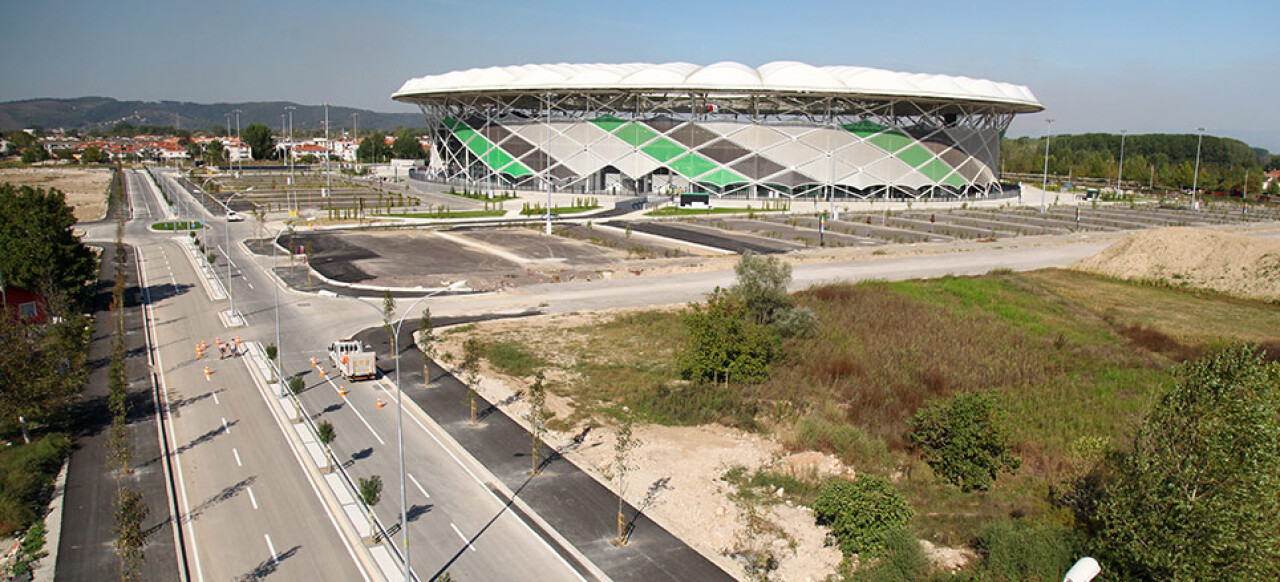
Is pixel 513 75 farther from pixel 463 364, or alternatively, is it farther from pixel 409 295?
pixel 463 364

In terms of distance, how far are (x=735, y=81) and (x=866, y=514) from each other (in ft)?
205

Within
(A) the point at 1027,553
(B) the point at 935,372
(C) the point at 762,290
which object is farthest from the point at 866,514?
(C) the point at 762,290

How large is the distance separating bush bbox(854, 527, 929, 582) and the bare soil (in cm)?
7173

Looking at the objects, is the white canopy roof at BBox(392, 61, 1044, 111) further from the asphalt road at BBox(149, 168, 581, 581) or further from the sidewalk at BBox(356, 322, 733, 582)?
the sidewalk at BBox(356, 322, 733, 582)

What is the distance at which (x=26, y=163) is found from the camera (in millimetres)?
142500

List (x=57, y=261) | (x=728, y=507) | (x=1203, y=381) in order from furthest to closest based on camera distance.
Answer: (x=57, y=261) → (x=728, y=507) → (x=1203, y=381)

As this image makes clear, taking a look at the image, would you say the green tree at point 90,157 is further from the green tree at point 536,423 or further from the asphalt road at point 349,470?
the green tree at point 536,423

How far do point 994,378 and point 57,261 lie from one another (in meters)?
34.1

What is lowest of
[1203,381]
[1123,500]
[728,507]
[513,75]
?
[728,507]

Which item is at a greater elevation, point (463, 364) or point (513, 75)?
point (513, 75)

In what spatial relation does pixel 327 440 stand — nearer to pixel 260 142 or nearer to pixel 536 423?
pixel 536 423

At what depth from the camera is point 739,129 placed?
260ft

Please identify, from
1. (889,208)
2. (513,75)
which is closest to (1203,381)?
(889,208)

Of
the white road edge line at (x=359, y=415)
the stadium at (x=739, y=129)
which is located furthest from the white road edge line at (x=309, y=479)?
the stadium at (x=739, y=129)
